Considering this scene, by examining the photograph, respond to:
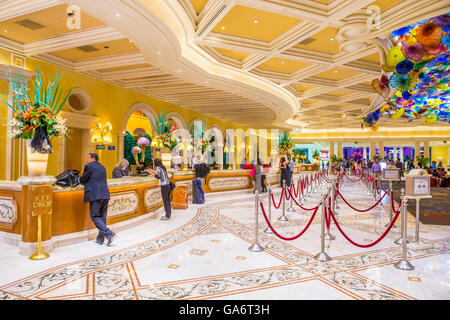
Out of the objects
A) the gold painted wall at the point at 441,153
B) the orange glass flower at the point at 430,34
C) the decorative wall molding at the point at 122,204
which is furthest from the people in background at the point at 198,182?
the gold painted wall at the point at 441,153

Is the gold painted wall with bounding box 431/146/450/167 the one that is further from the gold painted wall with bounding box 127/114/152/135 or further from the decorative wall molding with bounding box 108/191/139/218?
the decorative wall molding with bounding box 108/191/139/218

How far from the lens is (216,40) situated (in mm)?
6562

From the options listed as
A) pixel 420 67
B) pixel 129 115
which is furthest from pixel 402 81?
pixel 129 115

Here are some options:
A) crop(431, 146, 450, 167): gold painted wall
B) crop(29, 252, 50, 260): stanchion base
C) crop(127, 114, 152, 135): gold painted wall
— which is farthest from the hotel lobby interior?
crop(431, 146, 450, 167): gold painted wall

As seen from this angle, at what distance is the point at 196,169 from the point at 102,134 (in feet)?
9.88

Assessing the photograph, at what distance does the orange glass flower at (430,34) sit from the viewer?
446cm

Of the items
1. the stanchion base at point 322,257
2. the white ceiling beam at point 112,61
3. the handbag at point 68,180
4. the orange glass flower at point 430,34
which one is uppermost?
the white ceiling beam at point 112,61

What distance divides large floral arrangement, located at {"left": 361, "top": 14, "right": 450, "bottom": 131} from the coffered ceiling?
56cm

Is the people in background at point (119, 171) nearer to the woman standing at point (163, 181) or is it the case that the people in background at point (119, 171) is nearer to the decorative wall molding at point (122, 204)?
the woman standing at point (163, 181)

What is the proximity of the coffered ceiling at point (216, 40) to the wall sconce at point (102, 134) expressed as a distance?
1506 mm

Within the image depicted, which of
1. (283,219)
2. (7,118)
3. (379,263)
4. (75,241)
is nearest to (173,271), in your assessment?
(75,241)

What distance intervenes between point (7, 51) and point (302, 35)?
657 centimetres

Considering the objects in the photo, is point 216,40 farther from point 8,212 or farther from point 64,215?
point 8,212

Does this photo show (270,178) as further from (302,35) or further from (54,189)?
(54,189)
